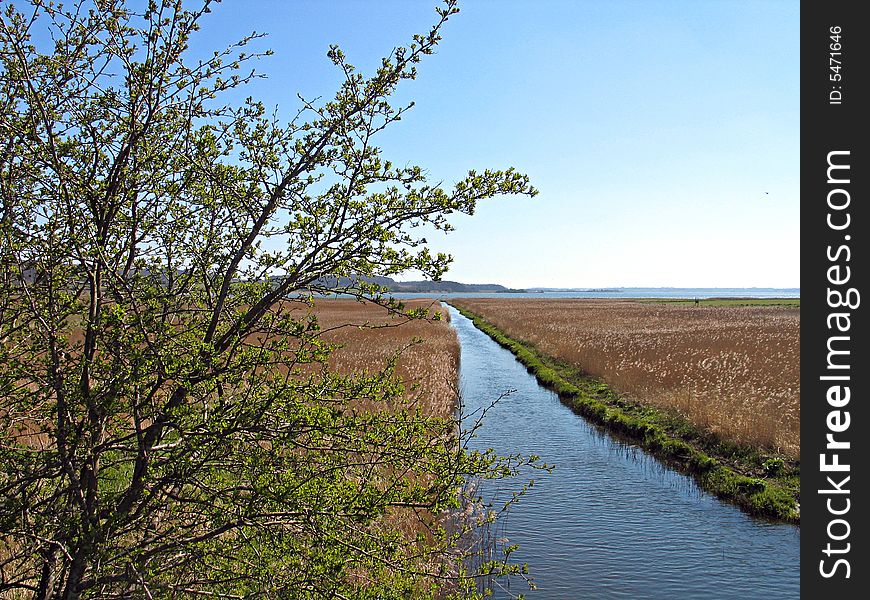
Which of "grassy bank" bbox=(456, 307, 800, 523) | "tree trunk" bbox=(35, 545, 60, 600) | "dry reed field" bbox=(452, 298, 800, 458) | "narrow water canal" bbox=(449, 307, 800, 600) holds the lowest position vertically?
"narrow water canal" bbox=(449, 307, 800, 600)

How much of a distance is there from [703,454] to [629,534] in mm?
5482

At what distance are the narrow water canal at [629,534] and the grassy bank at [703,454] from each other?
420 millimetres

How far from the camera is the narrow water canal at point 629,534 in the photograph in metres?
11.3

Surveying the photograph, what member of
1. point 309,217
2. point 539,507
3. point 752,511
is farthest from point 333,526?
point 752,511

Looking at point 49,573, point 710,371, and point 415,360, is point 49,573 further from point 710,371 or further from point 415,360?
point 415,360

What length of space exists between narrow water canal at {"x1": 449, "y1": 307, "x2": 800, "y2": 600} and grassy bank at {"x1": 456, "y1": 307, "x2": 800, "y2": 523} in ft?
1.38

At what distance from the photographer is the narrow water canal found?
11256 mm

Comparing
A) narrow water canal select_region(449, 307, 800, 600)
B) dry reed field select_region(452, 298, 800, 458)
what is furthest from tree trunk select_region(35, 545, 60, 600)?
dry reed field select_region(452, 298, 800, 458)

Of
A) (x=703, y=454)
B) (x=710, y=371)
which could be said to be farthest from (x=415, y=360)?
(x=703, y=454)

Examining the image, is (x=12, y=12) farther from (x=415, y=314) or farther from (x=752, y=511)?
(x=752, y=511)

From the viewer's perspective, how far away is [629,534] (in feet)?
43.3

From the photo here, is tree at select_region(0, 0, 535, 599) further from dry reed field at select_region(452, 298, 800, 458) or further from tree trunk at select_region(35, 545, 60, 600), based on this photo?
dry reed field at select_region(452, 298, 800, 458)

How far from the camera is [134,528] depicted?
534cm
